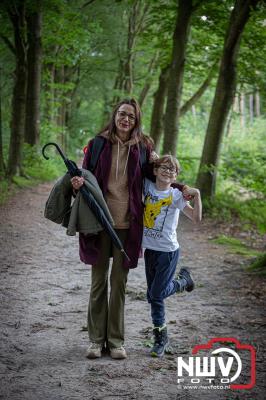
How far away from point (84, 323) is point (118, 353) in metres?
0.99

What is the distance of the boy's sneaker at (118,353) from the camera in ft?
14.8

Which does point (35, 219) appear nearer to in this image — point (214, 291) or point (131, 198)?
point (214, 291)

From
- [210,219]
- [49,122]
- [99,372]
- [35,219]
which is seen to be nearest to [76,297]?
[99,372]

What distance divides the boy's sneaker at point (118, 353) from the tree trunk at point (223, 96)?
8.95 m

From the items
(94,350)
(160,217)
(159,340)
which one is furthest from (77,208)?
(159,340)

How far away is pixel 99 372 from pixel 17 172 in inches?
501

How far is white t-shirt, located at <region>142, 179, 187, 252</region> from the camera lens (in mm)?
4617

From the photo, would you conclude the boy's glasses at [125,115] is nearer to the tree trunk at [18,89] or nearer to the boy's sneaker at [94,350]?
the boy's sneaker at [94,350]

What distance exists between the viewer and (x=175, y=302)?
6.42m

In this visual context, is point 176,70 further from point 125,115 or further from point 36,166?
point 125,115

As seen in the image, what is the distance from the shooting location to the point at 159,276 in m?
4.64

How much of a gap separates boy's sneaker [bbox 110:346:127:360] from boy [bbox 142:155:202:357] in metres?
0.28

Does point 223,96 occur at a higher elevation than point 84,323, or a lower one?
higher

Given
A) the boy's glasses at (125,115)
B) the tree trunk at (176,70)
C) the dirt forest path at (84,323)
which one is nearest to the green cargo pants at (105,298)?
the dirt forest path at (84,323)
